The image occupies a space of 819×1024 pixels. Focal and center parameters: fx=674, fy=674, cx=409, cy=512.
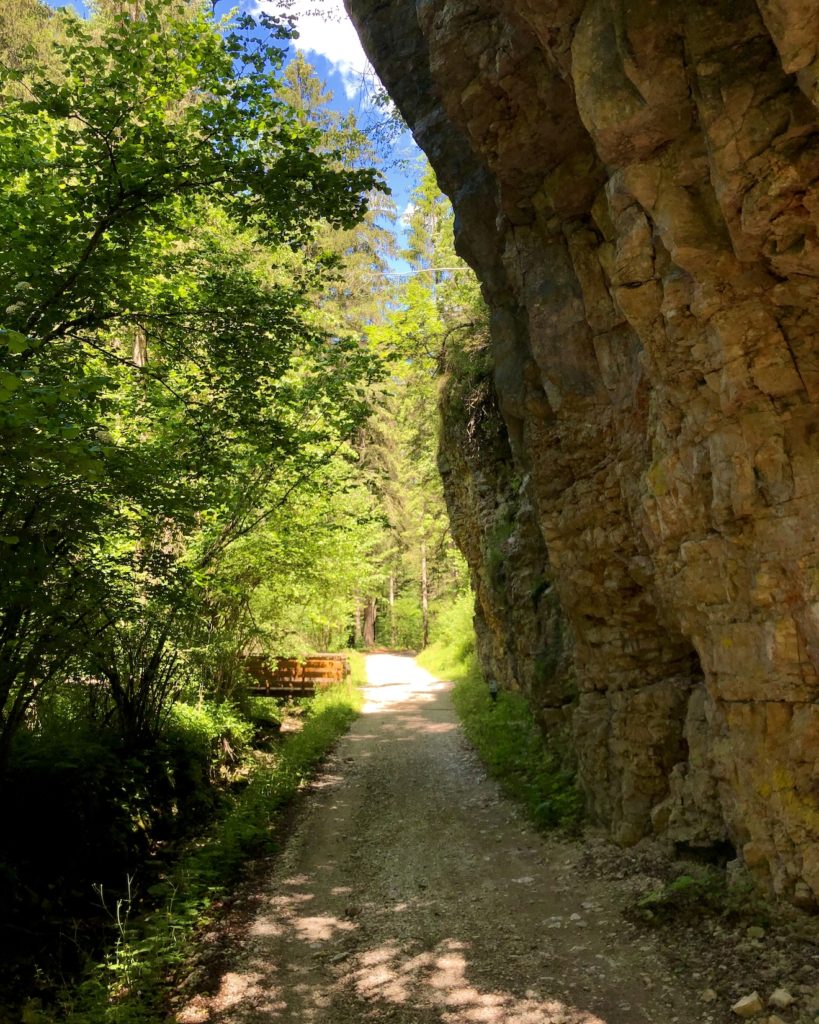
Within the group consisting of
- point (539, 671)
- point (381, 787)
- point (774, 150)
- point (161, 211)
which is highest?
point (161, 211)

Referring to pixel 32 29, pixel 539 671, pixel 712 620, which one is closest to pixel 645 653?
pixel 712 620

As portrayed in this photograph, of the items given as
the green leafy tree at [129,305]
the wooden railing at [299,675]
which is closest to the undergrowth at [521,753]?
the wooden railing at [299,675]

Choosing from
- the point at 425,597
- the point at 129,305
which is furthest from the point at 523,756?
the point at 425,597

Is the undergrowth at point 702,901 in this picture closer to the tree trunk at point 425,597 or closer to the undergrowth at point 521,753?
the undergrowth at point 521,753

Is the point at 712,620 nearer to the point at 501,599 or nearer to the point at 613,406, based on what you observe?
the point at 613,406

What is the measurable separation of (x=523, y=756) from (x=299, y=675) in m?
9.67

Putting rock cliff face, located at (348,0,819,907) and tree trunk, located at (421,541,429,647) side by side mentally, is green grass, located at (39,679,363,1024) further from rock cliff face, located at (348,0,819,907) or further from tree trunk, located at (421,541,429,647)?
tree trunk, located at (421,541,429,647)

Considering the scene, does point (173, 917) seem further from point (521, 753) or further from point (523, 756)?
point (521, 753)

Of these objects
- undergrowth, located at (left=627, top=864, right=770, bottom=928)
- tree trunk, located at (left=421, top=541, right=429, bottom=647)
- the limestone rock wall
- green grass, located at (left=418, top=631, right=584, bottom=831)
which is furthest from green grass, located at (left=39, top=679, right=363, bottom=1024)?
tree trunk, located at (left=421, top=541, right=429, bottom=647)

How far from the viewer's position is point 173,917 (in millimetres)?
6109

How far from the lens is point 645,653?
24.3 ft

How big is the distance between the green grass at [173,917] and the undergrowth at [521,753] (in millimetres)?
3260

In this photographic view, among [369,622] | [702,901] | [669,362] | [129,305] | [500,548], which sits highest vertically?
[129,305]

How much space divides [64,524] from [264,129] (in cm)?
463
